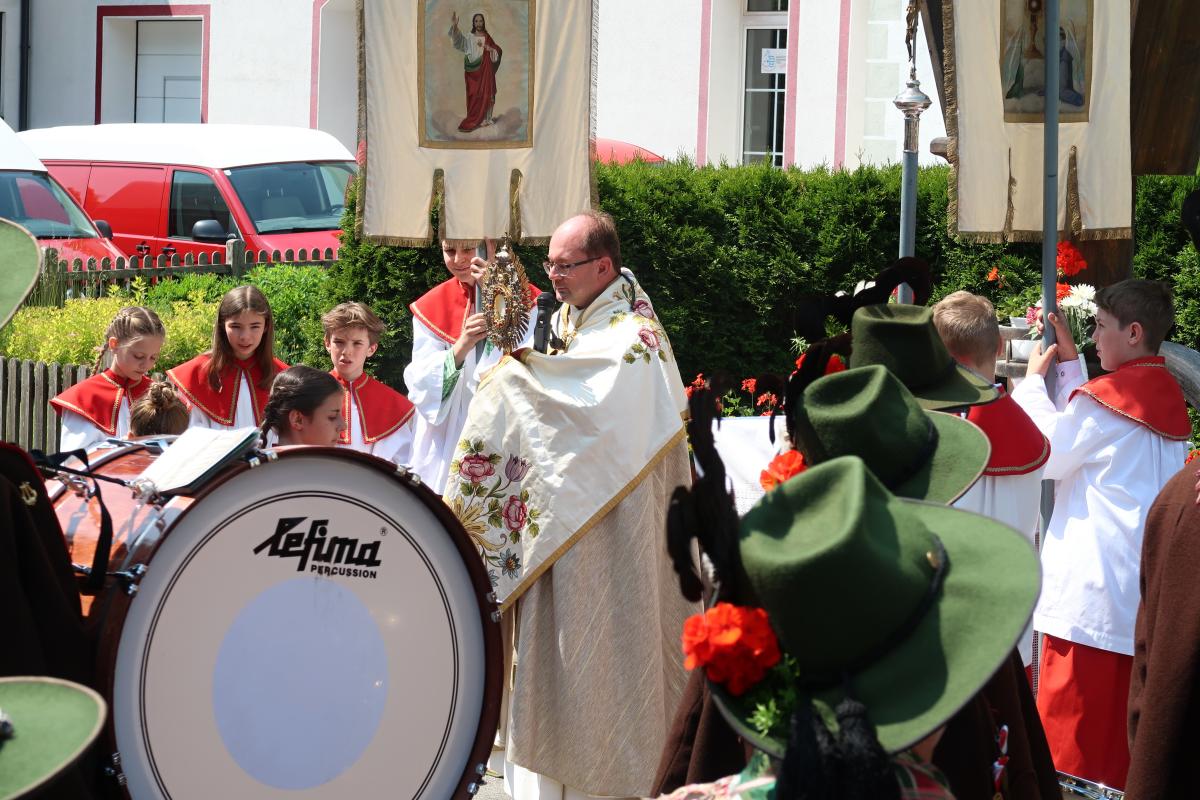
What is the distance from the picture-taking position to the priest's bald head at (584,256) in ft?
16.4

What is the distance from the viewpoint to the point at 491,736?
4156 mm

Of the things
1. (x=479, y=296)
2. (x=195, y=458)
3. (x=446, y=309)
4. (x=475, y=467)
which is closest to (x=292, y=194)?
(x=446, y=309)

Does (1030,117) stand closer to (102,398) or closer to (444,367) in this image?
(444,367)

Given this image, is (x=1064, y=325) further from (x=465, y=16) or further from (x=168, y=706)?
(x=168, y=706)

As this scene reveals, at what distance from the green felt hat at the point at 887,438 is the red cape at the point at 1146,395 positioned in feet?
7.80

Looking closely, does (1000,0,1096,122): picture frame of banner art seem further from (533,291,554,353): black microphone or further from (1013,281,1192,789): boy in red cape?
(533,291,554,353): black microphone

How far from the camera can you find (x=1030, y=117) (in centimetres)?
561

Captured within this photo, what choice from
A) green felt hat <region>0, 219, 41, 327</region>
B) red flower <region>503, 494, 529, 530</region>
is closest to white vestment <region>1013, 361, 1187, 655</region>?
red flower <region>503, 494, 529, 530</region>

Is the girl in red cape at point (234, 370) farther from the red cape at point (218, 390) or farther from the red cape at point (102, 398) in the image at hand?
the red cape at point (102, 398)

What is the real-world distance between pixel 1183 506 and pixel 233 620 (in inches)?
93.6

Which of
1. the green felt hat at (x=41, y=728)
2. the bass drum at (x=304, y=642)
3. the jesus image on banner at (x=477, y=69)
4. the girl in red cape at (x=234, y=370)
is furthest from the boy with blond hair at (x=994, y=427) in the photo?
the green felt hat at (x=41, y=728)

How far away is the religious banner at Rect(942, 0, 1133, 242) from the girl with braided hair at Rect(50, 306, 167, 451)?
3.17 metres

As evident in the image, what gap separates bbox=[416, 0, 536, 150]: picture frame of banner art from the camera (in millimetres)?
5594

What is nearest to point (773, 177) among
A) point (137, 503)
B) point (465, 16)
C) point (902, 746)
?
point (465, 16)
